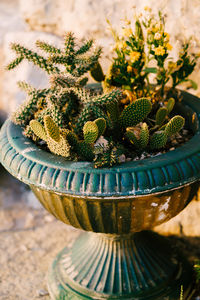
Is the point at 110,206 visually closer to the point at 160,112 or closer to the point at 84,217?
the point at 84,217

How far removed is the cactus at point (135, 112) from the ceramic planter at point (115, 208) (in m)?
0.24

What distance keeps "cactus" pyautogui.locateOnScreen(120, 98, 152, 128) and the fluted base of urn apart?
0.65m

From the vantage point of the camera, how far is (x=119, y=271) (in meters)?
1.83

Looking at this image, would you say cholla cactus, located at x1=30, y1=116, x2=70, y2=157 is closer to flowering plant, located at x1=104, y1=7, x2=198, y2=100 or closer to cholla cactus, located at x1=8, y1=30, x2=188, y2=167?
cholla cactus, located at x1=8, y1=30, x2=188, y2=167

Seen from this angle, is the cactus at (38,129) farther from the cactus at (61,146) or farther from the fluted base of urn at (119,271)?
the fluted base of urn at (119,271)

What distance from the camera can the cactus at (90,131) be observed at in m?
1.38

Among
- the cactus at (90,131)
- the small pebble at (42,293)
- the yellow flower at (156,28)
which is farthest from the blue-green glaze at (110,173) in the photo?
the small pebble at (42,293)

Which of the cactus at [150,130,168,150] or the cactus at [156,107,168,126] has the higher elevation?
the cactus at [156,107,168,126]

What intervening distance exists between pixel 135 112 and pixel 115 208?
0.44m

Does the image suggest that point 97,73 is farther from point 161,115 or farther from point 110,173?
point 110,173

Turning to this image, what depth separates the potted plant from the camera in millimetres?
1358

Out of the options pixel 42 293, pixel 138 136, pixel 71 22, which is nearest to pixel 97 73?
pixel 138 136

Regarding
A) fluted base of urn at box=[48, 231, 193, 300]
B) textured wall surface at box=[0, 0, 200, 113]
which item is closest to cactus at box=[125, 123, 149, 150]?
fluted base of urn at box=[48, 231, 193, 300]

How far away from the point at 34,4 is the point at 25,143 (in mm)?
1553
